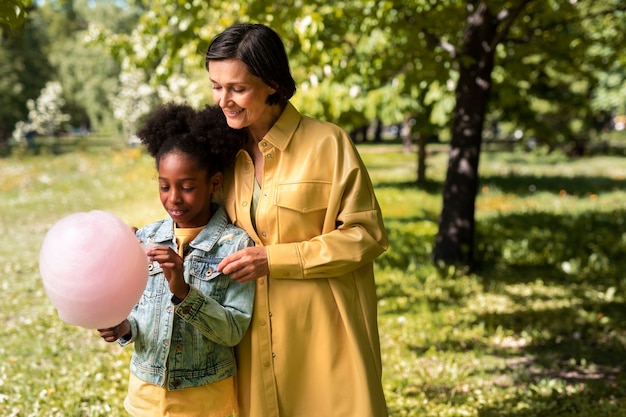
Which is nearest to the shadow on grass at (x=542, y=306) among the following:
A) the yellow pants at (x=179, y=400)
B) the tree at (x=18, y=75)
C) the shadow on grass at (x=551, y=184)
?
the yellow pants at (x=179, y=400)

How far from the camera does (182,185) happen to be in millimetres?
2242

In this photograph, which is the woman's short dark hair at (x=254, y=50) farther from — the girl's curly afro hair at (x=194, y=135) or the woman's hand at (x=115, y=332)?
the woman's hand at (x=115, y=332)

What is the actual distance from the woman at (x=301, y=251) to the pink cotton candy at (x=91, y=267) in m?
0.45

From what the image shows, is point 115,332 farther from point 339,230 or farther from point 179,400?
point 339,230

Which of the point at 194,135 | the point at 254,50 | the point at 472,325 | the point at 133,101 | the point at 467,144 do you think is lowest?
the point at 472,325

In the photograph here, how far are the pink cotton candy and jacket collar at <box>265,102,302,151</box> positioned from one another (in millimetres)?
601

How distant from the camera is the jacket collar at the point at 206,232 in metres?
2.27

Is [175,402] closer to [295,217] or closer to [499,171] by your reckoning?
[295,217]

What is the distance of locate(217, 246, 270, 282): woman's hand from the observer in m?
2.11

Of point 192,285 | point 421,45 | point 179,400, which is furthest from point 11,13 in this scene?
point 421,45

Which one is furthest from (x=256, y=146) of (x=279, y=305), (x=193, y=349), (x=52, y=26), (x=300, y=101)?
(x=52, y=26)

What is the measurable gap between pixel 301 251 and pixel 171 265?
1.47ft

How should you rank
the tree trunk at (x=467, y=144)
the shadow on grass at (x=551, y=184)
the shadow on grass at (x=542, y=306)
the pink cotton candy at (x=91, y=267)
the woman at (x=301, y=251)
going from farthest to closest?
the shadow on grass at (x=551, y=184), the tree trunk at (x=467, y=144), the shadow on grass at (x=542, y=306), the woman at (x=301, y=251), the pink cotton candy at (x=91, y=267)

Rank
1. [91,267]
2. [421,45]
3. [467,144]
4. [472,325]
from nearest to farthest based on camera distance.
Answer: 1. [91,267]
2. [472,325]
3. [421,45]
4. [467,144]
